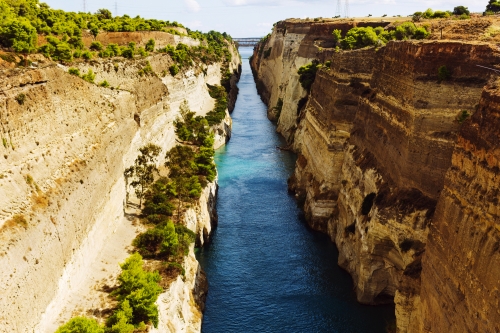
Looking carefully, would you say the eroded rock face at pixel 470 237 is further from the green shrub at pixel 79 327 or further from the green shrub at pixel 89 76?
the green shrub at pixel 89 76

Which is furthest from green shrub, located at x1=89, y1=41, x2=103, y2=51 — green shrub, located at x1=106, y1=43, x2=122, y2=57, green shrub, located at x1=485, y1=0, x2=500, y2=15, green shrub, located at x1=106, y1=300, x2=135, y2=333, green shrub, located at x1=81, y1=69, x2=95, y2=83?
green shrub, located at x1=485, y1=0, x2=500, y2=15

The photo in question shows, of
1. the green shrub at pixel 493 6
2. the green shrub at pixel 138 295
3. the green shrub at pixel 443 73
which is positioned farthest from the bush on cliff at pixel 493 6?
the green shrub at pixel 138 295

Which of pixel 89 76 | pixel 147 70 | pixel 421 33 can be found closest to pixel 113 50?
pixel 147 70

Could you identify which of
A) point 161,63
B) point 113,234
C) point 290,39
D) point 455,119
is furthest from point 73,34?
point 290,39

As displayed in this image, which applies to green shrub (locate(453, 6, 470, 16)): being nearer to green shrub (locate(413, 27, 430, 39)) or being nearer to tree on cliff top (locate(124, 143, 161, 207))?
green shrub (locate(413, 27, 430, 39))

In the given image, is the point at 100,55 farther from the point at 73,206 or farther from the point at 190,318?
the point at 190,318
